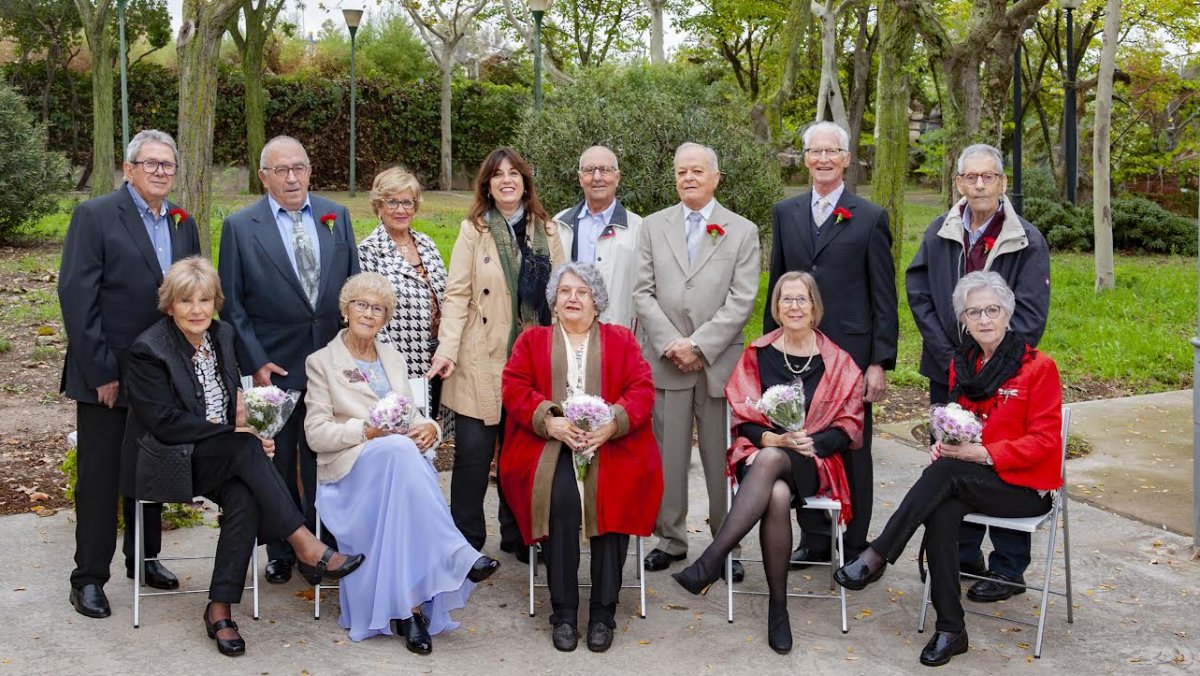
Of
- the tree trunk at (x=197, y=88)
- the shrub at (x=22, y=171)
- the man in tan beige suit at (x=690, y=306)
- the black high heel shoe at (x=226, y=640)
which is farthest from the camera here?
the shrub at (x=22, y=171)

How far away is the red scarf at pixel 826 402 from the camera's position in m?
5.20

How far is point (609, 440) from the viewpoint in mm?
5098

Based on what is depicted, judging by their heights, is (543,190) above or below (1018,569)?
above

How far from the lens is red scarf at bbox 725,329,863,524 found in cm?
520

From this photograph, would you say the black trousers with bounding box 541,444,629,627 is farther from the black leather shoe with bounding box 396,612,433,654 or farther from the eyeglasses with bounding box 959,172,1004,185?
the eyeglasses with bounding box 959,172,1004,185

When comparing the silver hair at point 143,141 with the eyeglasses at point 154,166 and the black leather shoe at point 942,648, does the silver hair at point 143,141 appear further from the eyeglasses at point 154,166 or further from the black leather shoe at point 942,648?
the black leather shoe at point 942,648

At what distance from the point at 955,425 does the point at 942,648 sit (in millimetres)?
925

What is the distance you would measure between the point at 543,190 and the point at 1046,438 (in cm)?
A: 622

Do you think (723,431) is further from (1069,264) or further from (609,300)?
(1069,264)

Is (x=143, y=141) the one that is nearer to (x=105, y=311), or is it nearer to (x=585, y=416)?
(x=105, y=311)

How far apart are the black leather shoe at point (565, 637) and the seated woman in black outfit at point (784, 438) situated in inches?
20.6

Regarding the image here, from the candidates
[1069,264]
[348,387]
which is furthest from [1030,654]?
[1069,264]

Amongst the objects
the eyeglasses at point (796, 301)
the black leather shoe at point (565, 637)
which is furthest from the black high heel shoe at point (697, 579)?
the eyeglasses at point (796, 301)

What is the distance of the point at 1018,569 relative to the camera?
532 cm
